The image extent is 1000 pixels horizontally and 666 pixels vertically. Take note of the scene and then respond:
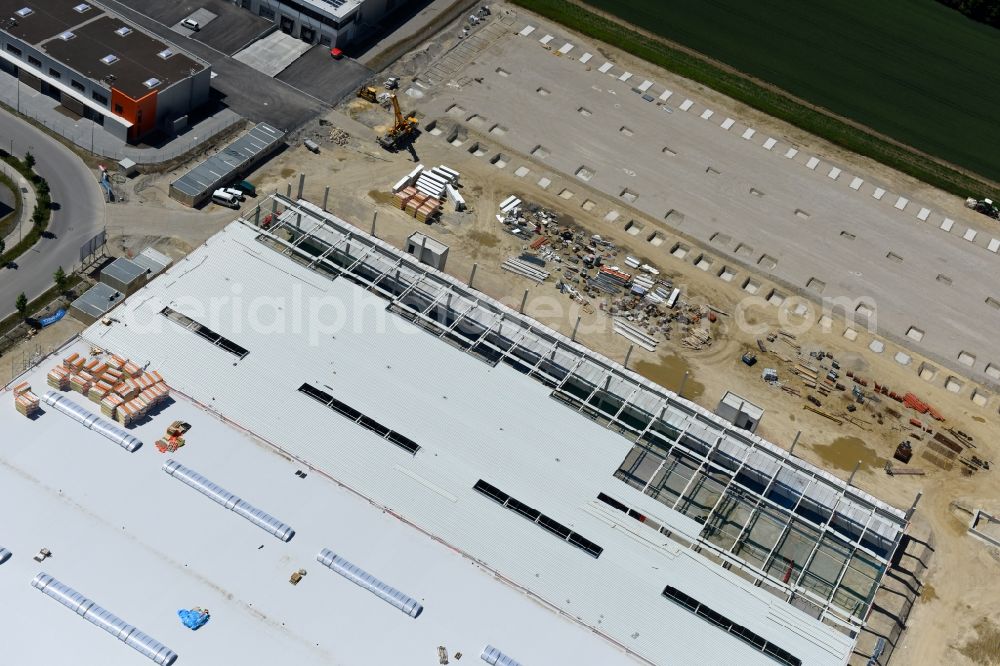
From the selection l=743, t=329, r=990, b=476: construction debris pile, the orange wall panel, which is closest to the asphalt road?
the orange wall panel

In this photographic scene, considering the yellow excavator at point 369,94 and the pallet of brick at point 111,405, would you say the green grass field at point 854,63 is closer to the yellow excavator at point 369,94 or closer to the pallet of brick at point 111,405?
the yellow excavator at point 369,94

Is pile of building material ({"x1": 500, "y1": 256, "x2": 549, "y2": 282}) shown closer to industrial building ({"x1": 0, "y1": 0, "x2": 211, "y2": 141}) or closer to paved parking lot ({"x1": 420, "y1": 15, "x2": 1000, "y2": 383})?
paved parking lot ({"x1": 420, "y1": 15, "x2": 1000, "y2": 383})

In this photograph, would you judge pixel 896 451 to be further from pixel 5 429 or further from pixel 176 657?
pixel 5 429

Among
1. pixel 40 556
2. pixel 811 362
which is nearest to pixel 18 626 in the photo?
pixel 40 556

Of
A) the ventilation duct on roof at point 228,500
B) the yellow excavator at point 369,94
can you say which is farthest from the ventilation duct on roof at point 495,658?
the yellow excavator at point 369,94

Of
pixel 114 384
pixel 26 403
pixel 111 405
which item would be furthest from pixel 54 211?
pixel 111 405

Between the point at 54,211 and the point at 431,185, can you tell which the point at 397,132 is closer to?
the point at 431,185
